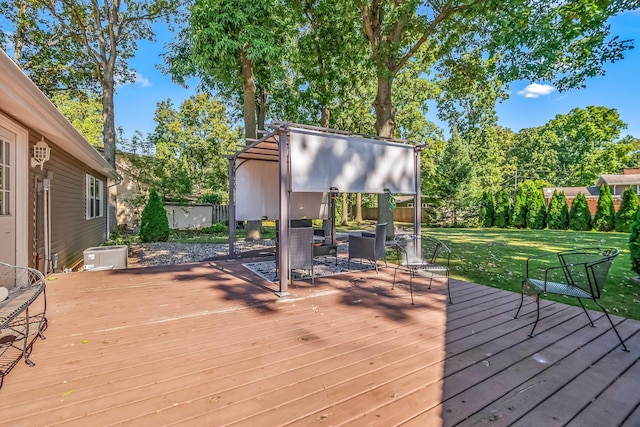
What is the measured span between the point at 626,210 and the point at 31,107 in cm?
2092

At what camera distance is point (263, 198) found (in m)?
7.51

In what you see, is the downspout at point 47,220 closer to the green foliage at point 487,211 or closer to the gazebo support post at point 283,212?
the gazebo support post at point 283,212

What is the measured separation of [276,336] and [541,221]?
18945 mm

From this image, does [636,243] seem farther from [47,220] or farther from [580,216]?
[580,216]

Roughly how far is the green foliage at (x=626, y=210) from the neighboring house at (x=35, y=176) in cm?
2052

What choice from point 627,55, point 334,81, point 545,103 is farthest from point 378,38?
point 545,103

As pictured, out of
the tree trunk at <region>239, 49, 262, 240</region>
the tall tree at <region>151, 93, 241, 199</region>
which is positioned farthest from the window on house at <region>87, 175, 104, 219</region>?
the tall tree at <region>151, 93, 241, 199</region>

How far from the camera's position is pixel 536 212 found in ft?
56.4

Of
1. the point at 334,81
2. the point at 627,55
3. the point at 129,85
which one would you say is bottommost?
the point at 627,55

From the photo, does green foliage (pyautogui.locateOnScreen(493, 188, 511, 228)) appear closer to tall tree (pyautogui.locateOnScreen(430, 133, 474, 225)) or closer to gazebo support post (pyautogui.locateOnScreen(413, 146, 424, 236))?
tall tree (pyautogui.locateOnScreen(430, 133, 474, 225))

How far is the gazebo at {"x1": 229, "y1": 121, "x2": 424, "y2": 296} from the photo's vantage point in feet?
14.6

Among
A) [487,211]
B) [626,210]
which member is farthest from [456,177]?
[626,210]

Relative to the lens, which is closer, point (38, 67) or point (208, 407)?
point (208, 407)

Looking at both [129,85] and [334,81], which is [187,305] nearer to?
[334,81]
